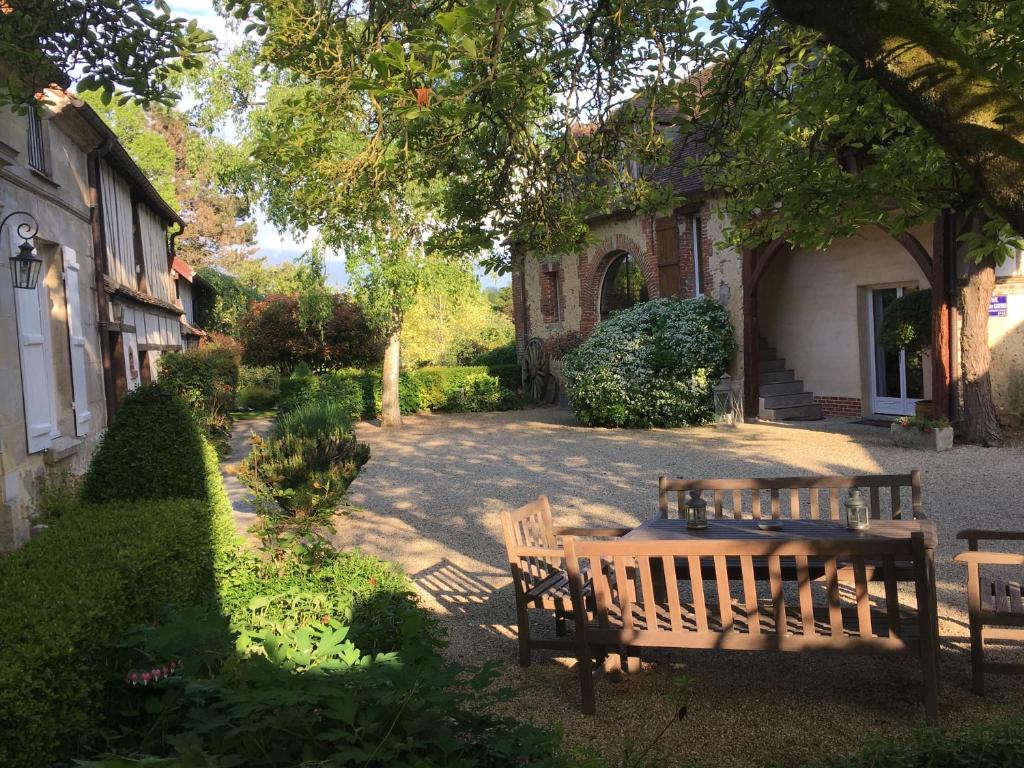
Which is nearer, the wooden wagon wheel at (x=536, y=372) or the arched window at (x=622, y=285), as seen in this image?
the arched window at (x=622, y=285)

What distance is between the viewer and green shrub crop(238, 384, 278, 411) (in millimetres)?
26188

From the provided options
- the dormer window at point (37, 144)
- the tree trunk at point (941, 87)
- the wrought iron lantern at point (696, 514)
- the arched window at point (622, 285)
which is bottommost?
the wrought iron lantern at point (696, 514)

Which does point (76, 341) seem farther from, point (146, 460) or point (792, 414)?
point (792, 414)

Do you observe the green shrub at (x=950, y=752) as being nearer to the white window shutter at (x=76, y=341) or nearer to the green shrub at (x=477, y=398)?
the white window shutter at (x=76, y=341)

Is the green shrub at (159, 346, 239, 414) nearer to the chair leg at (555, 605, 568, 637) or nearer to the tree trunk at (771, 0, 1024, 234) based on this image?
the chair leg at (555, 605, 568, 637)

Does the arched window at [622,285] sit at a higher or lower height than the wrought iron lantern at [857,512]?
higher

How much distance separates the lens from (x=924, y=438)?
1141 centimetres

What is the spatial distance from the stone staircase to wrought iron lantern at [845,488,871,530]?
11.1m

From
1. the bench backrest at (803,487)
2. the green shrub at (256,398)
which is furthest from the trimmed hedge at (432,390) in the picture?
the bench backrest at (803,487)

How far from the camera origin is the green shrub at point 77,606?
262 centimetres

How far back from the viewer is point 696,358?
50.5 ft

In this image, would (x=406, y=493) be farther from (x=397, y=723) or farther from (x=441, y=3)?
(x=397, y=723)

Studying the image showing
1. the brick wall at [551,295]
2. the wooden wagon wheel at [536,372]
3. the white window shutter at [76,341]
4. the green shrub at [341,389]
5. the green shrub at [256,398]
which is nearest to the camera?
the white window shutter at [76,341]

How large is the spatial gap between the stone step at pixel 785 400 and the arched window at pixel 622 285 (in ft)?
14.4
